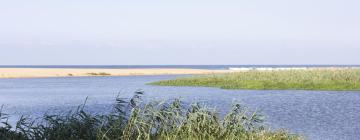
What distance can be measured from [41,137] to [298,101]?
3594 cm

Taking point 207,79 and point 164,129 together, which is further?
point 207,79

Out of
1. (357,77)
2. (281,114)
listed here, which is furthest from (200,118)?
(357,77)

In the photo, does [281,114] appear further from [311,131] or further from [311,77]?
[311,77]

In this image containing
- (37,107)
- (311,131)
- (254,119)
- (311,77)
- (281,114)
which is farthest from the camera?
(311,77)

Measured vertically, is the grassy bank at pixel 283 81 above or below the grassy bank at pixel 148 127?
below

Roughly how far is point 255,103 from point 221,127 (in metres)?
31.3

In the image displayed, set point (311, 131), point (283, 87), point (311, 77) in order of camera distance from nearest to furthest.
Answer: point (311, 131), point (283, 87), point (311, 77)

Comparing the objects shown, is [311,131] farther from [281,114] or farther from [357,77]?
[357,77]

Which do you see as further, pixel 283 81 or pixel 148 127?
pixel 283 81

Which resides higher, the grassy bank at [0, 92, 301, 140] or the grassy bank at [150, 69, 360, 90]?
the grassy bank at [0, 92, 301, 140]

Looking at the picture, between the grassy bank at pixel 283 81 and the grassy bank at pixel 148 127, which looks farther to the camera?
the grassy bank at pixel 283 81

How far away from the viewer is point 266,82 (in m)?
78.8

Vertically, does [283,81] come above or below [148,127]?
below

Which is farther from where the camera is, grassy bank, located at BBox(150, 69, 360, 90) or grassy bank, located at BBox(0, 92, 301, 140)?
grassy bank, located at BBox(150, 69, 360, 90)
